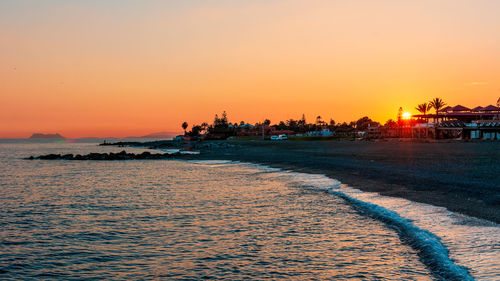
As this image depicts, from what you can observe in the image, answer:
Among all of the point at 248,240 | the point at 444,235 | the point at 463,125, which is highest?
the point at 463,125

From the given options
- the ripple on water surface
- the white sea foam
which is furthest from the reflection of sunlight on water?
the ripple on water surface

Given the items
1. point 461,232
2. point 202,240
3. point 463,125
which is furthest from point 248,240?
point 463,125

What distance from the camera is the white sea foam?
831 centimetres

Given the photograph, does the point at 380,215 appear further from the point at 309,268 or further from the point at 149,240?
the point at 149,240

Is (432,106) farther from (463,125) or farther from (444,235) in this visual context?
(444,235)

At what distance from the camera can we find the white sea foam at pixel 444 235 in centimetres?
831

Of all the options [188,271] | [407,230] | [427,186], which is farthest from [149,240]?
[427,186]

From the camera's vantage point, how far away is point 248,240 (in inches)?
458

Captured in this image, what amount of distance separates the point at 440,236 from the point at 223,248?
6167 millimetres

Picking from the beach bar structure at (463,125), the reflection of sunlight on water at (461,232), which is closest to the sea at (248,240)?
the reflection of sunlight on water at (461,232)

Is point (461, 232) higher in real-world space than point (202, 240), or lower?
higher

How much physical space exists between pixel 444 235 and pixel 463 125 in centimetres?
9457

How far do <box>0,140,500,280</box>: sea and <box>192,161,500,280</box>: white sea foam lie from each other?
0.03 metres

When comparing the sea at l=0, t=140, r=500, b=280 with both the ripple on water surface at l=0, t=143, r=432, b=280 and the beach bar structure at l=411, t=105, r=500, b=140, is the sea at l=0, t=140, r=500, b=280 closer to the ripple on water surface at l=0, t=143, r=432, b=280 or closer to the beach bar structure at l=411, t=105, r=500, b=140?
the ripple on water surface at l=0, t=143, r=432, b=280
